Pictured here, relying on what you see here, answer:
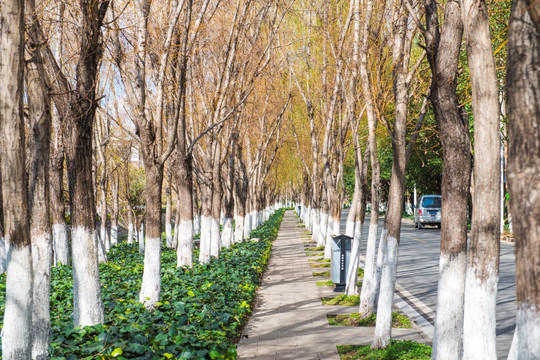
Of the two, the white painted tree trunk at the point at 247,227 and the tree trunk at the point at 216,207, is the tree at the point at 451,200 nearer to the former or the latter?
the tree trunk at the point at 216,207

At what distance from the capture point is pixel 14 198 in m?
4.48

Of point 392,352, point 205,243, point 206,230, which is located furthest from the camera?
point 206,230

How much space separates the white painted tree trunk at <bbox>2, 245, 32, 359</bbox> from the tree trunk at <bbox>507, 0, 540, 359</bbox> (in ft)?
11.6

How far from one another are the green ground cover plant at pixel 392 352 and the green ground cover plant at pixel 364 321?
5.61 feet

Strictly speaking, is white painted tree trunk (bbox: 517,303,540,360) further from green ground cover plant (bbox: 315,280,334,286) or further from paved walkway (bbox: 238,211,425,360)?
green ground cover plant (bbox: 315,280,334,286)

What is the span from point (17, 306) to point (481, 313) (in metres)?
3.65

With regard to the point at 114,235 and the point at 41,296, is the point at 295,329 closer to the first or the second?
the point at 41,296

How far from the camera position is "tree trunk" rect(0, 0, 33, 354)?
175 inches

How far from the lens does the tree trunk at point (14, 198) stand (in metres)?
4.45

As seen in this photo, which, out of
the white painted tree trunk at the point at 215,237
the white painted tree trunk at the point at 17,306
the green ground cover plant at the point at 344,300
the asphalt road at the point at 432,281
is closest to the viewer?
the white painted tree trunk at the point at 17,306

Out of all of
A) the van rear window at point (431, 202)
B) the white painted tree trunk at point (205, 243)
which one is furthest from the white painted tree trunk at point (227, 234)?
the van rear window at point (431, 202)

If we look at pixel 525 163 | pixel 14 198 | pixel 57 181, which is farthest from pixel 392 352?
pixel 57 181

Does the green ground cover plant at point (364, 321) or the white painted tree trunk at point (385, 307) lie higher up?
the white painted tree trunk at point (385, 307)

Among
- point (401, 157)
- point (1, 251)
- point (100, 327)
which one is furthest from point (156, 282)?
point (1, 251)
